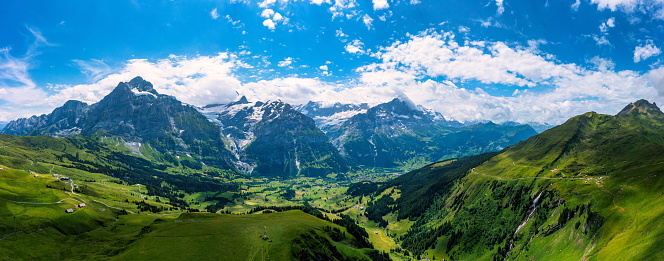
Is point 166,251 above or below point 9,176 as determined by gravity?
below

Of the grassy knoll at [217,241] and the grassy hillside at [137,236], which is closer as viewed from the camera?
the grassy knoll at [217,241]

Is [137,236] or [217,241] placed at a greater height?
[137,236]

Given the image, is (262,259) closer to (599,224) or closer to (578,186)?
(599,224)

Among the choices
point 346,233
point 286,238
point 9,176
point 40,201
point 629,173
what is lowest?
point 346,233

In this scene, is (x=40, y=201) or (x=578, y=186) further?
(x=578, y=186)

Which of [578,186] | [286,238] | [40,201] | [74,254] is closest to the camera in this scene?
[74,254]

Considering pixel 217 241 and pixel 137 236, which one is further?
pixel 137 236

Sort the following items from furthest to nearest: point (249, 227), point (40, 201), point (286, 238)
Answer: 1. point (40, 201)
2. point (249, 227)
3. point (286, 238)

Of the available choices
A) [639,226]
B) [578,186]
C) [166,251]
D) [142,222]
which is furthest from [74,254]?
[578,186]

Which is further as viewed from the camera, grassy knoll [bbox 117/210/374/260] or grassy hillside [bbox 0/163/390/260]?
grassy hillside [bbox 0/163/390/260]

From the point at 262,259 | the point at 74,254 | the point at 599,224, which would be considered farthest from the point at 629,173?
the point at 74,254
